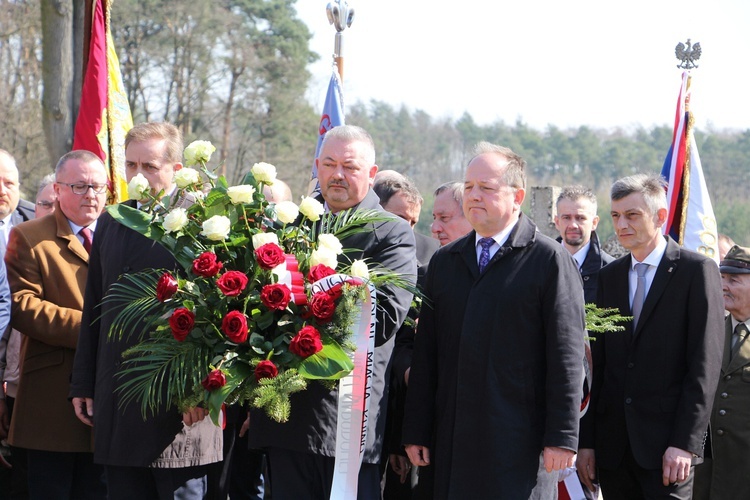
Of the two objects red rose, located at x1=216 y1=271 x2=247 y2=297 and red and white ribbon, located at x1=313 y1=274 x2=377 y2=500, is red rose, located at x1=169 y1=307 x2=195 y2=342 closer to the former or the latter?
red rose, located at x1=216 y1=271 x2=247 y2=297

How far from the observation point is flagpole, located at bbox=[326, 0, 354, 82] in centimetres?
839

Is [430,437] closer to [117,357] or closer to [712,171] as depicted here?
[117,357]

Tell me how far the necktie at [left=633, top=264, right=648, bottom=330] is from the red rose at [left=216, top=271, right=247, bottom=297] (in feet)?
7.12

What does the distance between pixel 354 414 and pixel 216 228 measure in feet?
3.26

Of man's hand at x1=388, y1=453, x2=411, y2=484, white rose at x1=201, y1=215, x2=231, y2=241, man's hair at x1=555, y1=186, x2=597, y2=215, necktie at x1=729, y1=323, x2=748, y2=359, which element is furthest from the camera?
man's hair at x1=555, y1=186, x2=597, y2=215

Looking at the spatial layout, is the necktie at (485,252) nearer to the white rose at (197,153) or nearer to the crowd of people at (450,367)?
the crowd of people at (450,367)

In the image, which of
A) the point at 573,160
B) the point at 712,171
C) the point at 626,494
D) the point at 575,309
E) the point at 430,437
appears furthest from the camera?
the point at 573,160

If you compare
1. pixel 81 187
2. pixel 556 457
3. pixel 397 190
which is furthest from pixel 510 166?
pixel 81 187

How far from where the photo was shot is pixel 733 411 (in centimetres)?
515

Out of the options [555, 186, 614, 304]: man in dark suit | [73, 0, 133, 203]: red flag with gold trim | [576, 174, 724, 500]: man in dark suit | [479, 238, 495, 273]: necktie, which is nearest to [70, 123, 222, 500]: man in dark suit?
[479, 238, 495, 273]: necktie

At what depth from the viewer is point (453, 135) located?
52.3 m

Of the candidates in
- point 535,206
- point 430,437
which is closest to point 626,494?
point 430,437

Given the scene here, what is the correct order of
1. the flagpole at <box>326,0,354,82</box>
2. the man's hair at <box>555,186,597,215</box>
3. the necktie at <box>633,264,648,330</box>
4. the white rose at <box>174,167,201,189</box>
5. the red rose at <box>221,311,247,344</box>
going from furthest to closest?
1. the flagpole at <box>326,0,354,82</box>
2. the man's hair at <box>555,186,597,215</box>
3. the necktie at <box>633,264,648,330</box>
4. the white rose at <box>174,167,201,189</box>
5. the red rose at <box>221,311,247,344</box>

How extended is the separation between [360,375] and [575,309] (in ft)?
3.14
